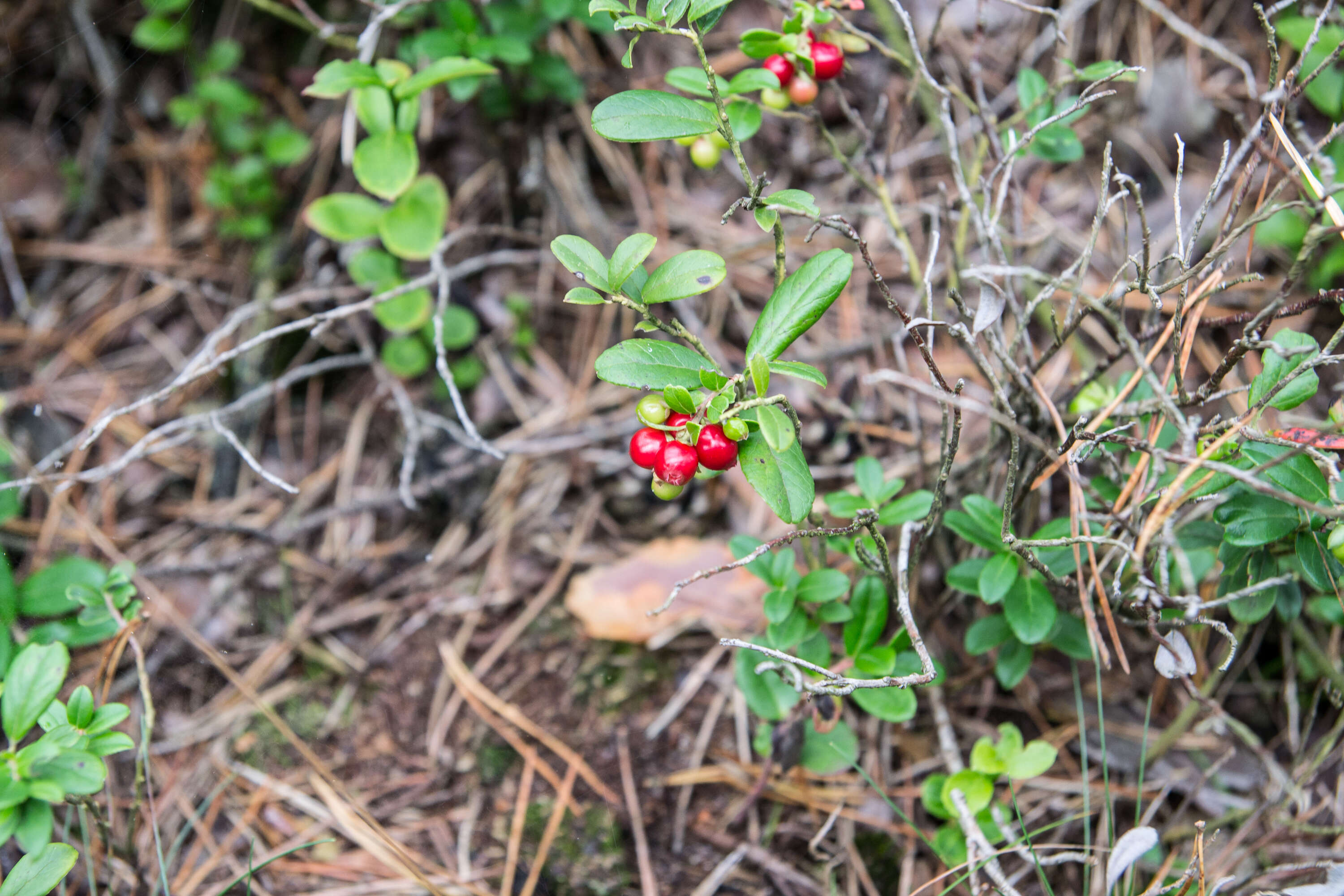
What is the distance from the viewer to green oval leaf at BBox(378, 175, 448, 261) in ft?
7.79

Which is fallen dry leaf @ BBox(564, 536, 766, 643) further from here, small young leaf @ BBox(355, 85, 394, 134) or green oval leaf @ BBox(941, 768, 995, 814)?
small young leaf @ BBox(355, 85, 394, 134)

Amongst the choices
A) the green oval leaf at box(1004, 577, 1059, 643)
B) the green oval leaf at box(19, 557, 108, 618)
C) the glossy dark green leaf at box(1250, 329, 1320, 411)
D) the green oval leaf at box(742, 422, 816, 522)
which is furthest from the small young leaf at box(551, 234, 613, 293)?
the green oval leaf at box(19, 557, 108, 618)

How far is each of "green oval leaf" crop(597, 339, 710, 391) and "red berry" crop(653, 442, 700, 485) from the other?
0.36 feet

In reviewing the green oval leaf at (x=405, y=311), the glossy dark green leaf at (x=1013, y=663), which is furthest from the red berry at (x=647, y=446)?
the green oval leaf at (x=405, y=311)

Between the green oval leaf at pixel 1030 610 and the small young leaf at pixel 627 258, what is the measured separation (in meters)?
1.00

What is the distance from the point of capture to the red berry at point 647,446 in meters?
1.37

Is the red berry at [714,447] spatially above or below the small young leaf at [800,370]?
below

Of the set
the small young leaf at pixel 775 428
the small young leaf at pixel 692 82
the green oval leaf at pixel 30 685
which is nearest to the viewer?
the small young leaf at pixel 775 428

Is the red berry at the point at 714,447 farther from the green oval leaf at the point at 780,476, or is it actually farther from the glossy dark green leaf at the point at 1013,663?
the glossy dark green leaf at the point at 1013,663

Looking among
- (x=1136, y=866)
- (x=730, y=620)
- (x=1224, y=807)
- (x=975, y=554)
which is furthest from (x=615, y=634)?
(x=1224, y=807)

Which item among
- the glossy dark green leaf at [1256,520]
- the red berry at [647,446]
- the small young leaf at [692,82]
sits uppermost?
the small young leaf at [692,82]

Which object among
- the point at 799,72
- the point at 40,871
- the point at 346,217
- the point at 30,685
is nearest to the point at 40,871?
the point at 40,871

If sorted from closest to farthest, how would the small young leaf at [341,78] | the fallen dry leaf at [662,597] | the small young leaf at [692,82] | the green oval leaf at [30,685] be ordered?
the green oval leaf at [30,685]
the small young leaf at [692,82]
the small young leaf at [341,78]
the fallen dry leaf at [662,597]

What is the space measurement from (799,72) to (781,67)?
0.13ft
